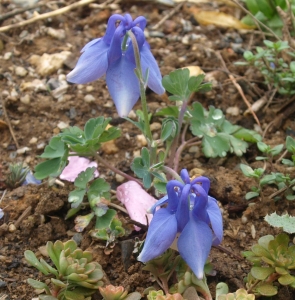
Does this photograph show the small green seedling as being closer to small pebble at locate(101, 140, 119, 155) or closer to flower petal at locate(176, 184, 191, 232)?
flower petal at locate(176, 184, 191, 232)

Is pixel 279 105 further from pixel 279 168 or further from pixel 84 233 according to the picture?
pixel 84 233

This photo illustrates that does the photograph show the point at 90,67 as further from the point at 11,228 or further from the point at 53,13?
the point at 53,13

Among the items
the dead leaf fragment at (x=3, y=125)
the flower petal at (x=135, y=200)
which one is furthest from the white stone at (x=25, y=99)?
the flower petal at (x=135, y=200)

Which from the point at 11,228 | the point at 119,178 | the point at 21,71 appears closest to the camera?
the point at 11,228

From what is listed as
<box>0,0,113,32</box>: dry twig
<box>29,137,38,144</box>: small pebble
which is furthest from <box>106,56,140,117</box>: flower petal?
<box>0,0,113,32</box>: dry twig

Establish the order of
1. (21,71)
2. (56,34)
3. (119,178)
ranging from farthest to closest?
1. (56,34)
2. (21,71)
3. (119,178)

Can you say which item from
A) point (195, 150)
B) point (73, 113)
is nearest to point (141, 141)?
point (195, 150)

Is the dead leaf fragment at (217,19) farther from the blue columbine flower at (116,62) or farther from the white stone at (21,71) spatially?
the blue columbine flower at (116,62)
